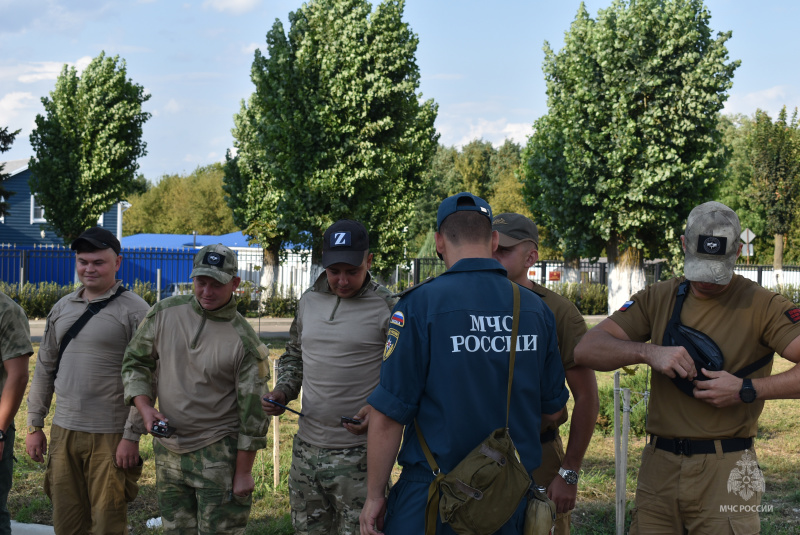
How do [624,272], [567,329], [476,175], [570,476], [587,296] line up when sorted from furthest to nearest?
[476,175] < [587,296] < [624,272] < [567,329] < [570,476]

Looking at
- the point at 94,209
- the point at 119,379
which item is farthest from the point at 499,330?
the point at 94,209

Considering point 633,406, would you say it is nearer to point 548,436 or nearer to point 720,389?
point 548,436

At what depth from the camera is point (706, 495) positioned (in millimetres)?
3287

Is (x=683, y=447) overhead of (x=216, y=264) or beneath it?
beneath

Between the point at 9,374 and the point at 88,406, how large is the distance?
492mm

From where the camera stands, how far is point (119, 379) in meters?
4.59

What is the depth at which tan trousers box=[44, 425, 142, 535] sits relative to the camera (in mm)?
4445

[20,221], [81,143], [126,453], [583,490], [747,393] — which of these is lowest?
[583,490]

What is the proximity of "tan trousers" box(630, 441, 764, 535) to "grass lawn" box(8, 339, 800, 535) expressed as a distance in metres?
2.52

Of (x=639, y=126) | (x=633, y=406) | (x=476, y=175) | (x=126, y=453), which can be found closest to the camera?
(x=126, y=453)

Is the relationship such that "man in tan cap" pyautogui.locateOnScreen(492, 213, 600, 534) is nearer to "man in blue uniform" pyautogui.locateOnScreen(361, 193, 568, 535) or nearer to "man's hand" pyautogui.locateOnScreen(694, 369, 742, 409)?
"man's hand" pyautogui.locateOnScreen(694, 369, 742, 409)

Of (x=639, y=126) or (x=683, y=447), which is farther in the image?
(x=639, y=126)

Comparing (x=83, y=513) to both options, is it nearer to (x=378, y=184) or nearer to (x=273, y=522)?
(x=273, y=522)

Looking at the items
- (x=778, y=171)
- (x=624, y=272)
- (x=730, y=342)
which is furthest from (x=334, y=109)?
(x=778, y=171)
